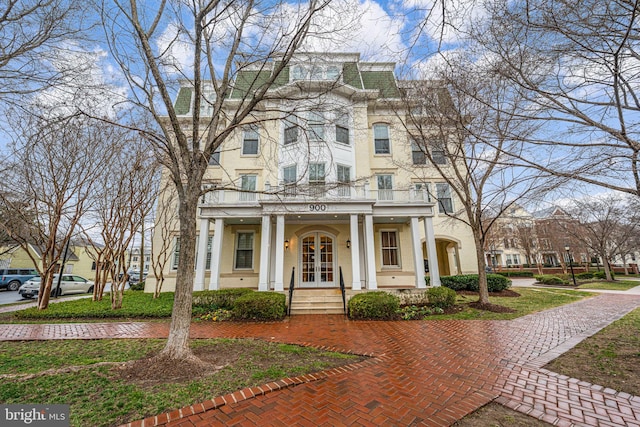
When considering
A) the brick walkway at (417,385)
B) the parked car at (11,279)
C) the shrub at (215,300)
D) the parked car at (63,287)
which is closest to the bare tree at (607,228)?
the brick walkway at (417,385)

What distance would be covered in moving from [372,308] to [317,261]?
5027 mm

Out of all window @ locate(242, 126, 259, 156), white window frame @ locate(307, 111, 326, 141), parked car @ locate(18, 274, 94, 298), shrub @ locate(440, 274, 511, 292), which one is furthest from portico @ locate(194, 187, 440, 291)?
parked car @ locate(18, 274, 94, 298)

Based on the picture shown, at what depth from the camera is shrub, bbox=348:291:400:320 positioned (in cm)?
830

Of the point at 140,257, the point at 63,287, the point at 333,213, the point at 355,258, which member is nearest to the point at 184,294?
the point at 355,258

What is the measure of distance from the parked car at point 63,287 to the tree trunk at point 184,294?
16.3 m

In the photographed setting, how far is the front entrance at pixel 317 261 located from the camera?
12.8 meters

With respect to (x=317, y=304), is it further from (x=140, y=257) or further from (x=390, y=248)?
(x=140, y=257)

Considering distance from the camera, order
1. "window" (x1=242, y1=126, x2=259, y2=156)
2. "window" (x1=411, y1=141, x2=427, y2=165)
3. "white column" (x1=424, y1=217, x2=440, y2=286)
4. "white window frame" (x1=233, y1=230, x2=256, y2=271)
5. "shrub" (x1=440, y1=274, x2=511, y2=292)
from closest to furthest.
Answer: "white column" (x1=424, y1=217, x2=440, y2=286) < "shrub" (x1=440, y1=274, x2=511, y2=292) < "white window frame" (x1=233, y1=230, x2=256, y2=271) < "window" (x1=242, y1=126, x2=259, y2=156) < "window" (x1=411, y1=141, x2=427, y2=165)

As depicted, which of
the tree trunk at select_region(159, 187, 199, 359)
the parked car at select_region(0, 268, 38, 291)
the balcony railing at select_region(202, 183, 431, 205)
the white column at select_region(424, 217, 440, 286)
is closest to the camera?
the tree trunk at select_region(159, 187, 199, 359)

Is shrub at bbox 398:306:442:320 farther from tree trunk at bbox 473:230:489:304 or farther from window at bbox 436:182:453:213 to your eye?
window at bbox 436:182:453:213

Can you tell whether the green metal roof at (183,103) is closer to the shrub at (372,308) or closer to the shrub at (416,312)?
the shrub at (372,308)

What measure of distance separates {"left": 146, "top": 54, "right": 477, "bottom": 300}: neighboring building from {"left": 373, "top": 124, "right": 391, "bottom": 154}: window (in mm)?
57

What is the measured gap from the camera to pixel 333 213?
1140 centimetres

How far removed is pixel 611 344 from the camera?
539 centimetres
